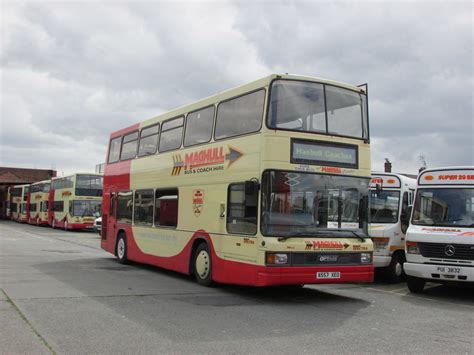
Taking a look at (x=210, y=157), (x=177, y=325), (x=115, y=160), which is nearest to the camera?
(x=177, y=325)

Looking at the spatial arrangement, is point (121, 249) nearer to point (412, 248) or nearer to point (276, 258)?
point (276, 258)

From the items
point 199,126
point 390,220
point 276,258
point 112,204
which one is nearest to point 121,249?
point 112,204

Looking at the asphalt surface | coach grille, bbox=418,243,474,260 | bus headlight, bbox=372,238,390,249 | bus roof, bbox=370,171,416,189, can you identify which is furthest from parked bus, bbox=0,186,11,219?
coach grille, bbox=418,243,474,260

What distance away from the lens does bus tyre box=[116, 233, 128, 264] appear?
53.6 ft

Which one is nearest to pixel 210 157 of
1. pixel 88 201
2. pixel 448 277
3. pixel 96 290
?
pixel 96 290

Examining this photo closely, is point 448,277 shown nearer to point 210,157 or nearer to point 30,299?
point 210,157

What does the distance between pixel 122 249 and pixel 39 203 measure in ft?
117

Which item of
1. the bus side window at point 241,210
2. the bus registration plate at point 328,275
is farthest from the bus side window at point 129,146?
the bus registration plate at point 328,275

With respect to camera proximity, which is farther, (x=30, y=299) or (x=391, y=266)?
(x=391, y=266)

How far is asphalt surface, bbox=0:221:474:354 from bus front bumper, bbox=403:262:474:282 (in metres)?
0.48

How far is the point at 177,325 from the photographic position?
24.9ft

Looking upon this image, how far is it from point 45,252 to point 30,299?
10.3 m

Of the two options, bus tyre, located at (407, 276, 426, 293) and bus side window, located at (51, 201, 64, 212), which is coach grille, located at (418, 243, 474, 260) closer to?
bus tyre, located at (407, 276, 426, 293)

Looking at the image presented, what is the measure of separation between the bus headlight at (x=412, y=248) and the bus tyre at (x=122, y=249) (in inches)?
323
